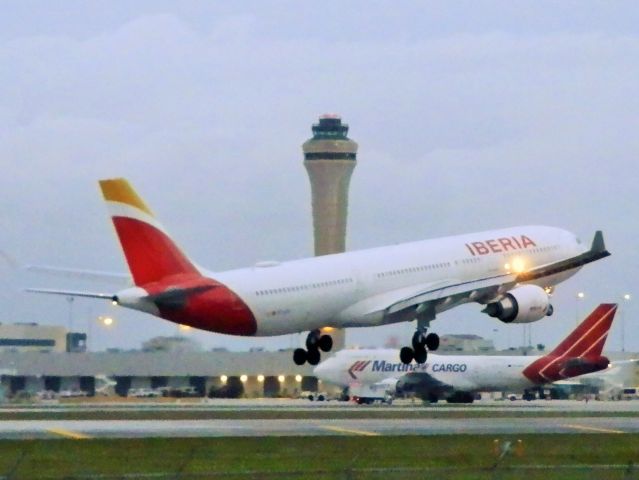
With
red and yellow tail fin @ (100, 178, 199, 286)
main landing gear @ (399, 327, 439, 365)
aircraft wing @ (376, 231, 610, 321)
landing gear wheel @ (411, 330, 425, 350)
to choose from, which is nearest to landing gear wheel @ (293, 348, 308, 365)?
aircraft wing @ (376, 231, 610, 321)

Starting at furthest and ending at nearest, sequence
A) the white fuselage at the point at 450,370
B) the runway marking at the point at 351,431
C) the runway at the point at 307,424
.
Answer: the white fuselage at the point at 450,370 < the runway at the point at 307,424 < the runway marking at the point at 351,431

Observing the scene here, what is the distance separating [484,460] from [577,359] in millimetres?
76444

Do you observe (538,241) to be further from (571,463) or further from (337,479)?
(337,479)

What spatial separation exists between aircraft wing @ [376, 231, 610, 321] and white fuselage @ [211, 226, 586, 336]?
1.22 ft

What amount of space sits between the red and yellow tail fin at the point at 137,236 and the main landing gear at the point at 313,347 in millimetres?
12536

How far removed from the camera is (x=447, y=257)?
82312 mm

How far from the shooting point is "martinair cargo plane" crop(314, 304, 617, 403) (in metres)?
125

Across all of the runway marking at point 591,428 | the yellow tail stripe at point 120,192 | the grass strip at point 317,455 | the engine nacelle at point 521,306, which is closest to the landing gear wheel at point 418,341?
the engine nacelle at point 521,306

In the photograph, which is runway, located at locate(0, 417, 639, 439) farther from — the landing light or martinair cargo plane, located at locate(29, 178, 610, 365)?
the landing light

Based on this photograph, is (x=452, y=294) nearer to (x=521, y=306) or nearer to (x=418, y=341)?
(x=418, y=341)

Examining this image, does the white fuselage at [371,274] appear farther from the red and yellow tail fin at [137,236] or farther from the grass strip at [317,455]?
the grass strip at [317,455]

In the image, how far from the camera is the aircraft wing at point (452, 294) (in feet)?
266

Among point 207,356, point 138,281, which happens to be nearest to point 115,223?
point 138,281

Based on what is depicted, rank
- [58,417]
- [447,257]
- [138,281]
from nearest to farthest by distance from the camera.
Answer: [138,281]
[58,417]
[447,257]
